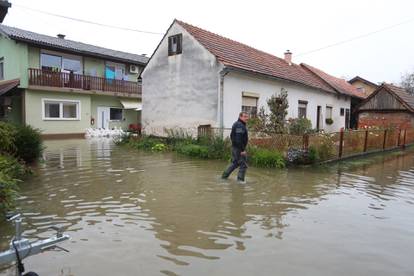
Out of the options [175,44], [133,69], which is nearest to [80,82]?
[133,69]

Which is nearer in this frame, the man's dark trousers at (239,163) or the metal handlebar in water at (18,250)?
the metal handlebar in water at (18,250)

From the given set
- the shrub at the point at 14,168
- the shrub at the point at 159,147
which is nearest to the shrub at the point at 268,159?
the shrub at the point at 159,147

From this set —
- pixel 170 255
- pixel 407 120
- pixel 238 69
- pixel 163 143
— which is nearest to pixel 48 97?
pixel 163 143

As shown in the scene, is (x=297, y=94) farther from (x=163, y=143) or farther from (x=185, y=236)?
(x=185, y=236)

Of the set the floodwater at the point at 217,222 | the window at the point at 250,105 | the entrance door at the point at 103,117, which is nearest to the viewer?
the floodwater at the point at 217,222

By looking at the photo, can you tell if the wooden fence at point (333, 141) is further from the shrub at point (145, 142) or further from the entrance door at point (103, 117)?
the entrance door at point (103, 117)

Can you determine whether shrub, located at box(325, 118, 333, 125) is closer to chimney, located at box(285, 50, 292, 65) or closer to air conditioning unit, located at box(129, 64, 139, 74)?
chimney, located at box(285, 50, 292, 65)

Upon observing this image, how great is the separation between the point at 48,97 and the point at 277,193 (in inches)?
→ 773

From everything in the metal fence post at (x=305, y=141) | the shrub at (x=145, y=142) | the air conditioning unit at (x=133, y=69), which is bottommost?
the shrub at (x=145, y=142)

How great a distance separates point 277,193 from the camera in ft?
25.4

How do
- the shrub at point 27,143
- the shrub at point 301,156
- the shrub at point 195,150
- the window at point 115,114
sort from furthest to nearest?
1. the window at point 115,114
2. the shrub at point 195,150
3. the shrub at point 301,156
4. the shrub at point 27,143

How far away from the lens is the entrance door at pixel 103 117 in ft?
86.9

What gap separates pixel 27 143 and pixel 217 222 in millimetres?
7531

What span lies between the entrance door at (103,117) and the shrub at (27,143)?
15.7m
